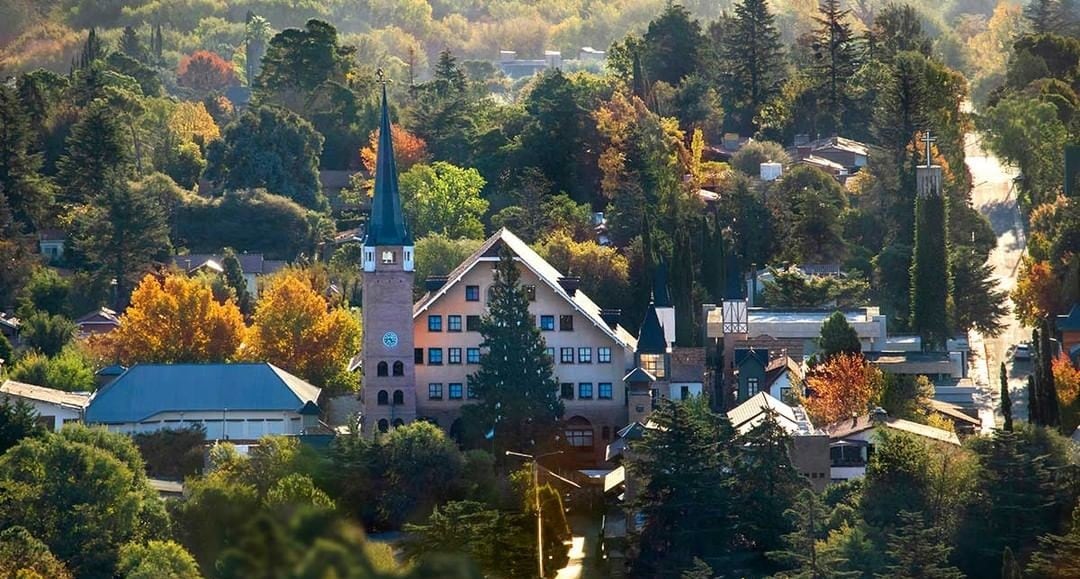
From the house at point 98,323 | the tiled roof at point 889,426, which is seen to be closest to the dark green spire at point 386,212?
the tiled roof at point 889,426

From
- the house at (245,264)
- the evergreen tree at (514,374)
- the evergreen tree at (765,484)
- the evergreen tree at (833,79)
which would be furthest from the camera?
the evergreen tree at (833,79)

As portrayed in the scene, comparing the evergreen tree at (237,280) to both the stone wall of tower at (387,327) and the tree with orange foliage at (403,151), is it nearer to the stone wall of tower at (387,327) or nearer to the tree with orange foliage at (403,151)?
the tree with orange foliage at (403,151)

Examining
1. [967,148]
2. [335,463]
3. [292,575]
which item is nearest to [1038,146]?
[967,148]

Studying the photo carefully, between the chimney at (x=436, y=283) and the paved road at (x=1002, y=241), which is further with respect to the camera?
the paved road at (x=1002, y=241)

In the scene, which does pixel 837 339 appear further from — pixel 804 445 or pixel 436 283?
pixel 804 445

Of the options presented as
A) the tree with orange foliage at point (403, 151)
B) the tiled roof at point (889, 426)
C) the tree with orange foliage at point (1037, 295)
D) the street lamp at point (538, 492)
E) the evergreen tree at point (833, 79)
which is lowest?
the street lamp at point (538, 492)

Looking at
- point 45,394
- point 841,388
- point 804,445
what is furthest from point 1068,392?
point 45,394

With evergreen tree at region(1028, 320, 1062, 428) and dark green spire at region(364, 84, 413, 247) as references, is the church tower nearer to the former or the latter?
dark green spire at region(364, 84, 413, 247)

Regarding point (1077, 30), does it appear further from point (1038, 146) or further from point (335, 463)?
point (335, 463)
